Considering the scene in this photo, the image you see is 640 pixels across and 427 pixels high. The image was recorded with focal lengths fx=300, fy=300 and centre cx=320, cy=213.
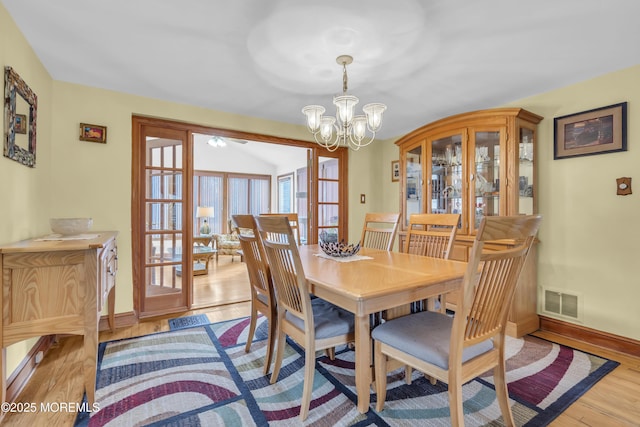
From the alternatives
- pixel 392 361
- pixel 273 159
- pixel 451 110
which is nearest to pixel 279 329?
pixel 392 361

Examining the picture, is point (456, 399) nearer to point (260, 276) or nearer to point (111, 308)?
point (260, 276)

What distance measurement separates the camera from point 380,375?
1591mm

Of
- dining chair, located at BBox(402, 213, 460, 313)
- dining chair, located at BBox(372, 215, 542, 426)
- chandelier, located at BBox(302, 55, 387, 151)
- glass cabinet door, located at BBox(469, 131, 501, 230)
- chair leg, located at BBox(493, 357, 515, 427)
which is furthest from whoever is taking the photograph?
glass cabinet door, located at BBox(469, 131, 501, 230)

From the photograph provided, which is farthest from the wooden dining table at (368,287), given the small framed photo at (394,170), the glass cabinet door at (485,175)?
the small framed photo at (394,170)

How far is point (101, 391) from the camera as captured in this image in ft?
5.81

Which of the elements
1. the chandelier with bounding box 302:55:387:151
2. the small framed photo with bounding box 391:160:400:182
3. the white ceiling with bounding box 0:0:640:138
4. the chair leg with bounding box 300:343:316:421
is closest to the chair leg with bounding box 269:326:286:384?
the chair leg with bounding box 300:343:316:421

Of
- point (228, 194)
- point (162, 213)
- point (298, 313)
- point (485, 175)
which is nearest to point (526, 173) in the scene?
point (485, 175)

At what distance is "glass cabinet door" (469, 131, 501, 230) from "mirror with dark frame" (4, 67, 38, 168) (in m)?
3.48

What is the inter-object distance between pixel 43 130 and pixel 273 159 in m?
5.54

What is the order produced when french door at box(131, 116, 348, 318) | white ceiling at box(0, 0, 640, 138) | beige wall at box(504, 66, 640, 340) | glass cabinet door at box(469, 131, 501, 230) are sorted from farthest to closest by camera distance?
french door at box(131, 116, 348, 318)
glass cabinet door at box(469, 131, 501, 230)
beige wall at box(504, 66, 640, 340)
white ceiling at box(0, 0, 640, 138)

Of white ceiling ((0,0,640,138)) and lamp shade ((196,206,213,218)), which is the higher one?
white ceiling ((0,0,640,138))

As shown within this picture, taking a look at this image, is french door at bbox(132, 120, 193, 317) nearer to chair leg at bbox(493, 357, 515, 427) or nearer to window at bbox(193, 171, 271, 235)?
chair leg at bbox(493, 357, 515, 427)

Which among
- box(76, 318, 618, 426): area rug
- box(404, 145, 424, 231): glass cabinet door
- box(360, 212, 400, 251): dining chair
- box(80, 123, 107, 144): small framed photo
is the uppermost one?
box(80, 123, 107, 144): small framed photo

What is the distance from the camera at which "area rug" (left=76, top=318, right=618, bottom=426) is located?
1547 millimetres
